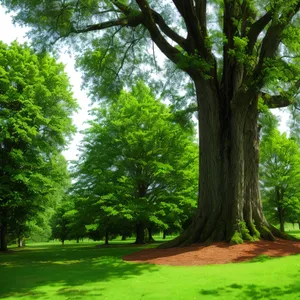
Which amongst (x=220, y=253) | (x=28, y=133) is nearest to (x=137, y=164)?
(x=28, y=133)

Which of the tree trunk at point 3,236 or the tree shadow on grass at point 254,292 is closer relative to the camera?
the tree shadow on grass at point 254,292

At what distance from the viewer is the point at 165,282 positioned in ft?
23.2

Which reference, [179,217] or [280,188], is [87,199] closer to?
[179,217]

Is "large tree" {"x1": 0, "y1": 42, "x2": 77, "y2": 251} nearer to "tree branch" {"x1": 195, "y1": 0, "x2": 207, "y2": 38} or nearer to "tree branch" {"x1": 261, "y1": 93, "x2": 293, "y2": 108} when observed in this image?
"tree branch" {"x1": 195, "y1": 0, "x2": 207, "y2": 38}

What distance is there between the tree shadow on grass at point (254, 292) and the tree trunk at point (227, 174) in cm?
568

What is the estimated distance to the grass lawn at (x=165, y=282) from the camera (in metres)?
5.82

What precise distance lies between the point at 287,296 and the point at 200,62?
7969 mm

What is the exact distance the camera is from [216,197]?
13.0 metres

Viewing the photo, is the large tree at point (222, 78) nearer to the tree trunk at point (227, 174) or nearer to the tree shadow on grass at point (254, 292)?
the tree trunk at point (227, 174)

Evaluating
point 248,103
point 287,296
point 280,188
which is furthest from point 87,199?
point 280,188

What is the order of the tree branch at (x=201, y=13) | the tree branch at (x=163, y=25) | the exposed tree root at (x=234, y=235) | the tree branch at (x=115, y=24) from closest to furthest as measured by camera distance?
the exposed tree root at (x=234, y=235)
the tree branch at (x=115, y=24)
the tree branch at (x=201, y=13)
the tree branch at (x=163, y=25)

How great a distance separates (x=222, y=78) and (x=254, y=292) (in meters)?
10.9

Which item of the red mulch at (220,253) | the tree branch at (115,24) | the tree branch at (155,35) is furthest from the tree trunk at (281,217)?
the tree branch at (115,24)

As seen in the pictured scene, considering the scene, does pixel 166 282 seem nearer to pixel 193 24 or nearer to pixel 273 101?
pixel 193 24
